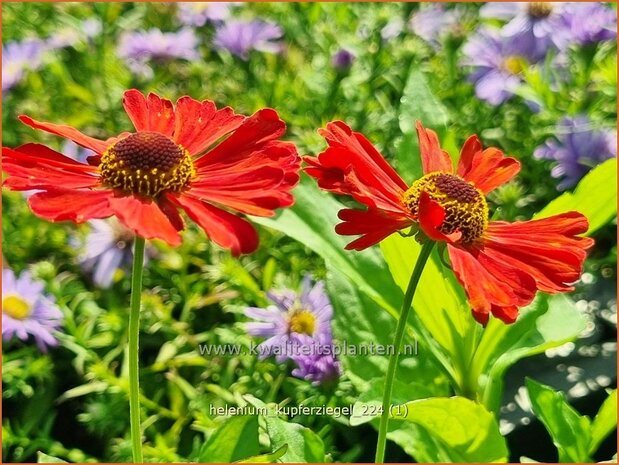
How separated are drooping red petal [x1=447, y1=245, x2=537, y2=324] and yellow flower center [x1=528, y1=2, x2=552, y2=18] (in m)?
0.80

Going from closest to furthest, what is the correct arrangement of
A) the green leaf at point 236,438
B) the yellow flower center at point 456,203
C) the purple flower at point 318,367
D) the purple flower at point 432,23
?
1. the yellow flower center at point 456,203
2. the green leaf at point 236,438
3. the purple flower at point 318,367
4. the purple flower at point 432,23

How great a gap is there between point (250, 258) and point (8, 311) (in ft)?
1.00

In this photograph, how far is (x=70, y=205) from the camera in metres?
0.49

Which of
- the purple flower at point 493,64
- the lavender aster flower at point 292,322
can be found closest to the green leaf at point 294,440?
the lavender aster flower at point 292,322

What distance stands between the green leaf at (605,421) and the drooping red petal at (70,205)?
1.57 ft

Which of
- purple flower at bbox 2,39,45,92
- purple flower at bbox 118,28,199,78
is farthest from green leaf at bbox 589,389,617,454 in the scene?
purple flower at bbox 2,39,45,92

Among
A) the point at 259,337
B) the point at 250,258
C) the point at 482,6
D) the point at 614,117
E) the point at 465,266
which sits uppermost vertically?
the point at 482,6

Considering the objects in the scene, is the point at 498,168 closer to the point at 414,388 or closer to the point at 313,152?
the point at 414,388

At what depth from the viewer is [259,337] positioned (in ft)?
2.93

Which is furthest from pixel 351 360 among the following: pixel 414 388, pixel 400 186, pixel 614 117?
pixel 614 117

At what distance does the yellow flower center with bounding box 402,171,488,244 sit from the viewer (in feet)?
1.88

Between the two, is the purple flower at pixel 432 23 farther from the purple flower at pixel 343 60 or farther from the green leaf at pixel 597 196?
the green leaf at pixel 597 196

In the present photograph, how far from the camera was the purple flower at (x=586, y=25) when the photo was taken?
110 centimetres

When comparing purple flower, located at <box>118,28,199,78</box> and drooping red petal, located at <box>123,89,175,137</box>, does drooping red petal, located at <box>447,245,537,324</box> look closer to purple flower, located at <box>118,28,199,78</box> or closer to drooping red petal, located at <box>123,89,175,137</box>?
drooping red petal, located at <box>123,89,175,137</box>
